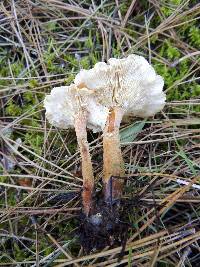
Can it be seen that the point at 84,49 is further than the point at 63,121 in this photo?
Yes

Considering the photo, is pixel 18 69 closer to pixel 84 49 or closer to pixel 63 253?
pixel 84 49

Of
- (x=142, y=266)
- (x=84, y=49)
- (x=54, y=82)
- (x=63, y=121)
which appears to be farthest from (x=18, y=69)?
(x=142, y=266)

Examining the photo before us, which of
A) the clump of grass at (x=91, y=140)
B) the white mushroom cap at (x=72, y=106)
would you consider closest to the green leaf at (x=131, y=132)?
the clump of grass at (x=91, y=140)

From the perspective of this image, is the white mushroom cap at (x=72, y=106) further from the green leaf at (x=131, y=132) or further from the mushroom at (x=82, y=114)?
the green leaf at (x=131, y=132)

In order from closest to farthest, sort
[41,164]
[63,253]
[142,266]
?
[142,266] < [63,253] < [41,164]

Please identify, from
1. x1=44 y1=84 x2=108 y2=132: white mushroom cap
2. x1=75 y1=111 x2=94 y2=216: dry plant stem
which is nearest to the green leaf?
x1=44 y1=84 x2=108 y2=132: white mushroom cap
